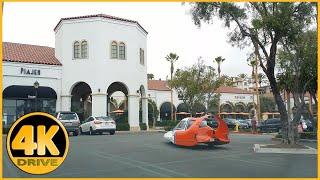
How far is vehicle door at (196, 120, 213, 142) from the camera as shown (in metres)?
18.1

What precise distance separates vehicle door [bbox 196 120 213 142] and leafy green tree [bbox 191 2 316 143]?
3.88m

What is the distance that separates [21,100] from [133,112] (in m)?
9.90

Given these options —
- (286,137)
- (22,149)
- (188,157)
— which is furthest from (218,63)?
(22,149)

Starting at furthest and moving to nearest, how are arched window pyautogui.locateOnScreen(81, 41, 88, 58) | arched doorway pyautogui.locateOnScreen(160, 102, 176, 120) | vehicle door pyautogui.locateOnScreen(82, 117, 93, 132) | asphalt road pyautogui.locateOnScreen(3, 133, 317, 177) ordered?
arched doorway pyautogui.locateOnScreen(160, 102, 176, 120) < arched window pyautogui.locateOnScreen(81, 41, 88, 58) < vehicle door pyautogui.locateOnScreen(82, 117, 93, 132) < asphalt road pyautogui.locateOnScreen(3, 133, 317, 177)

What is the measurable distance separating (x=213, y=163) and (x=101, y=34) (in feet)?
82.9

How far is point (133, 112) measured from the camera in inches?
1538

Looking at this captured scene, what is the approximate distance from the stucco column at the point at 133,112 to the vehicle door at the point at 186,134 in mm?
19455

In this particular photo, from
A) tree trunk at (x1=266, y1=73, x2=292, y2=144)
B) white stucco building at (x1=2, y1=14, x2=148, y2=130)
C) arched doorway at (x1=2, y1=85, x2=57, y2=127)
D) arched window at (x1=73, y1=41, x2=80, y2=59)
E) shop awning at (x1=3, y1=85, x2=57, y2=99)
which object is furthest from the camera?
arched window at (x1=73, y1=41, x2=80, y2=59)

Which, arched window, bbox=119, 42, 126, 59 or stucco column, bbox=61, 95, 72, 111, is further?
arched window, bbox=119, 42, 126, 59

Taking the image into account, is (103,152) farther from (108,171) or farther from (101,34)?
(101,34)

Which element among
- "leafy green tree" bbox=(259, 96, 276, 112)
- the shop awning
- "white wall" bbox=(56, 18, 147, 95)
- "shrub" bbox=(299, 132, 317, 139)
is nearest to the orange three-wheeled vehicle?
"shrub" bbox=(299, 132, 317, 139)

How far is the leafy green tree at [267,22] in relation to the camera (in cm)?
1812

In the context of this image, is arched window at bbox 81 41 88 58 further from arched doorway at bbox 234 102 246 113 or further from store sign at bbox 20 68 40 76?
arched doorway at bbox 234 102 246 113

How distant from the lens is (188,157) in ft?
49.4
